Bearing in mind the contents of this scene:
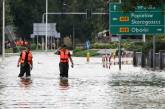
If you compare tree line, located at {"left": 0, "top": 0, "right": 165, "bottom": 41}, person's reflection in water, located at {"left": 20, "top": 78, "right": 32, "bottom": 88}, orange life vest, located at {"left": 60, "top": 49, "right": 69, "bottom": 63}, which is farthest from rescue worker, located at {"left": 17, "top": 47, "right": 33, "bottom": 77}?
tree line, located at {"left": 0, "top": 0, "right": 165, "bottom": 41}

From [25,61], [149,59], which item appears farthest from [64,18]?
[25,61]

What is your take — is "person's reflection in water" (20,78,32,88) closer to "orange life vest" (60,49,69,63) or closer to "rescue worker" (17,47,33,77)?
"orange life vest" (60,49,69,63)

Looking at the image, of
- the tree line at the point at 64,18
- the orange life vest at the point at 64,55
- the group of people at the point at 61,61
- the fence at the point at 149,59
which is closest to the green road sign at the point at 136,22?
the fence at the point at 149,59

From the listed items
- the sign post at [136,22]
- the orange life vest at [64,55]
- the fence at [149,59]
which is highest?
the sign post at [136,22]

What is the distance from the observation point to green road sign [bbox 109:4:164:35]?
47531 mm

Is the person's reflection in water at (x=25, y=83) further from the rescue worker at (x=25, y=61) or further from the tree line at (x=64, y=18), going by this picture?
the tree line at (x=64, y=18)

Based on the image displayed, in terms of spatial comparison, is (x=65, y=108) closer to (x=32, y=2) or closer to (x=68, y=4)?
(x=32, y=2)

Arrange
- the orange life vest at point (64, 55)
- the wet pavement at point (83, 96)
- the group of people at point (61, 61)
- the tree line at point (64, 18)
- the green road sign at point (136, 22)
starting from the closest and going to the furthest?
the wet pavement at point (83, 96) → the orange life vest at point (64, 55) → the group of people at point (61, 61) → the green road sign at point (136, 22) → the tree line at point (64, 18)

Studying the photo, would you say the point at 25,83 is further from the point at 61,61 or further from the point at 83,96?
the point at 83,96

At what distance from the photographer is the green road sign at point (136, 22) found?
47531mm

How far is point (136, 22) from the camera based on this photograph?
47562 millimetres

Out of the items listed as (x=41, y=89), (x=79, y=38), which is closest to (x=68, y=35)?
(x=79, y=38)

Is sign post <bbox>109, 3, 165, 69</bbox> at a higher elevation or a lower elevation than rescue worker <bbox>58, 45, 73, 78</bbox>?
higher

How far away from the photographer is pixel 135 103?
798 inches
